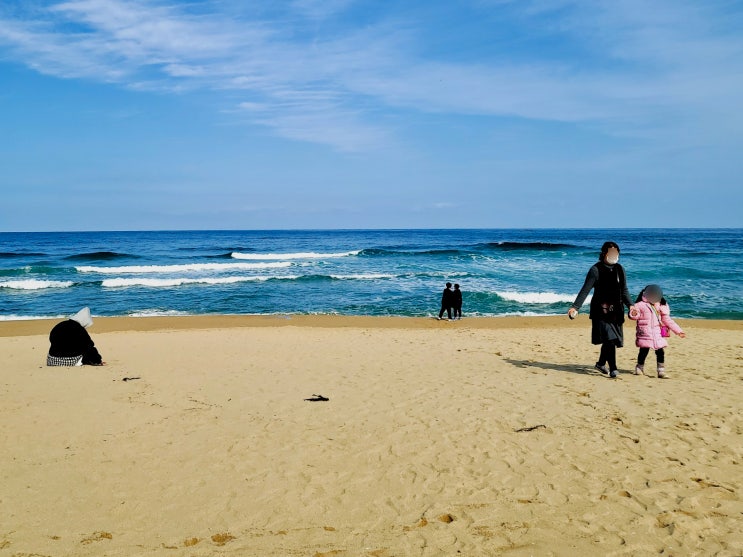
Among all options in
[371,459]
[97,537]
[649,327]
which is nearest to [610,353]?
[649,327]

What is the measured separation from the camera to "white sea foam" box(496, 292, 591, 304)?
20.5 metres

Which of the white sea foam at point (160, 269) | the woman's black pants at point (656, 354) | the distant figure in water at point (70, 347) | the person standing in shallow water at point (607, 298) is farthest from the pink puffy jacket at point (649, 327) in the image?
the white sea foam at point (160, 269)

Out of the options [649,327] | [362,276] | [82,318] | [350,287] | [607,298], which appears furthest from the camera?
[362,276]

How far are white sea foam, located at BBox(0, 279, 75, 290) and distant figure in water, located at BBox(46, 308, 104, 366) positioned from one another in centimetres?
1892

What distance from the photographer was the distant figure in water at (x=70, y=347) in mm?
8703

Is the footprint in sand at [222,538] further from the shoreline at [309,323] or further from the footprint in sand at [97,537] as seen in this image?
the shoreline at [309,323]

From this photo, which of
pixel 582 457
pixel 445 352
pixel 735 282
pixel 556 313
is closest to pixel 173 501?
pixel 582 457

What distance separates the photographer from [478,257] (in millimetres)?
43625

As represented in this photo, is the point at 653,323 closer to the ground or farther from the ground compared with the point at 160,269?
farther from the ground

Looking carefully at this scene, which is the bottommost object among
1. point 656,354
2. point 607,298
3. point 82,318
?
point 656,354

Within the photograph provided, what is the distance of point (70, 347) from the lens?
8773mm

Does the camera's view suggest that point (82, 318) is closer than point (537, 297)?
Yes

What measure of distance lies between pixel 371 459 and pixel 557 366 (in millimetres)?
5006

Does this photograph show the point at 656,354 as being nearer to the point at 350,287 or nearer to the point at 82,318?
the point at 82,318
